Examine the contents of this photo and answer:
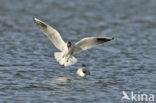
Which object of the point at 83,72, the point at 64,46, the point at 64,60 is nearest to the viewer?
the point at 83,72

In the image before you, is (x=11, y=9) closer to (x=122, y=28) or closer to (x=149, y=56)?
(x=122, y=28)

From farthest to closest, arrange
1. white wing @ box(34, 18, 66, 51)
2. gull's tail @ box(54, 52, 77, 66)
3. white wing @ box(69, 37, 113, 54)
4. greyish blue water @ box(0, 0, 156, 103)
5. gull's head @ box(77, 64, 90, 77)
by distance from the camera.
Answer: white wing @ box(34, 18, 66, 51) < gull's tail @ box(54, 52, 77, 66) < gull's head @ box(77, 64, 90, 77) < white wing @ box(69, 37, 113, 54) < greyish blue water @ box(0, 0, 156, 103)

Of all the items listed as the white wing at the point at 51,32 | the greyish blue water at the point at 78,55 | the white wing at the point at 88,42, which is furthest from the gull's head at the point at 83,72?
the white wing at the point at 51,32

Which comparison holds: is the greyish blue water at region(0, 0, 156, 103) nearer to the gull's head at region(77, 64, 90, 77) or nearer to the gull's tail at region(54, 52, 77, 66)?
the gull's head at region(77, 64, 90, 77)

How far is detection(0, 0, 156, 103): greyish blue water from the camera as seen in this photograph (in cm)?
1253

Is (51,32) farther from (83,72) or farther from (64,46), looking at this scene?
(83,72)

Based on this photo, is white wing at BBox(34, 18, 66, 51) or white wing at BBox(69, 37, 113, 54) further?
white wing at BBox(34, 18, 66, 51)

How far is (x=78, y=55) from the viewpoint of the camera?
17.2 m

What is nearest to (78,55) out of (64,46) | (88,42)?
(64,46)

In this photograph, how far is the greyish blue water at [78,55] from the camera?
12.5m

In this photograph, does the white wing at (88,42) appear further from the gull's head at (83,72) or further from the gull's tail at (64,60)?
the gull's head at (83,72)

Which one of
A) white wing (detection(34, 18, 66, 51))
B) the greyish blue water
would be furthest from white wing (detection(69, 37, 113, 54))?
the greyish blue water

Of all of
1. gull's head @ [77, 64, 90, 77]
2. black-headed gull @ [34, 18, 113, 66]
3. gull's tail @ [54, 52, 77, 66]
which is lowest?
gull's head @ [77, 64, 90, 77]

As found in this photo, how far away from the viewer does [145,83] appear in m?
13.4
